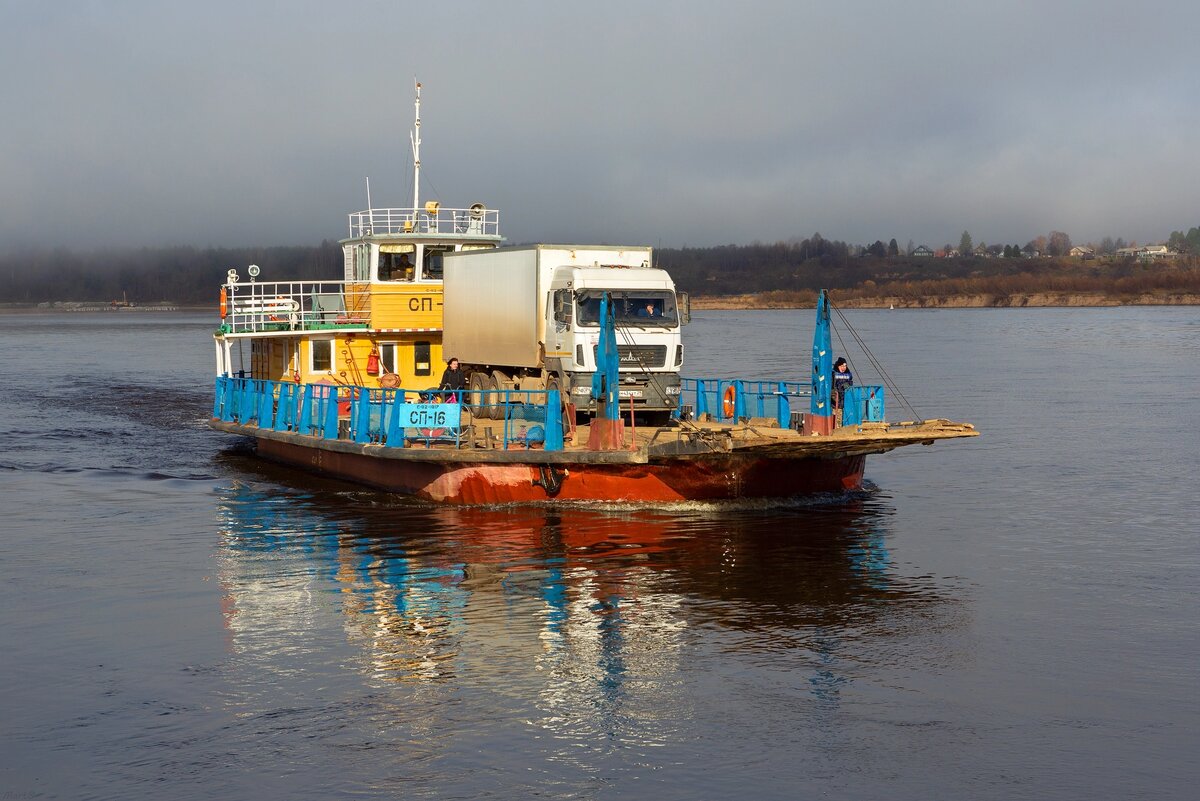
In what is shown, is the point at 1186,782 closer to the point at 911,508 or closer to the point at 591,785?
the point at 591,785

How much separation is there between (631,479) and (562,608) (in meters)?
4.88

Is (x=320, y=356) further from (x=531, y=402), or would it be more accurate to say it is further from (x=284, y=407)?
(x=531, y=402)

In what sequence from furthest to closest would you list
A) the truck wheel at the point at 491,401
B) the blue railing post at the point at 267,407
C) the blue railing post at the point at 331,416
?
1. the blue railing post at the point at 267,407
2. the blue railing post at the point at 331,416
3. the truck wheel at the point at 491,401

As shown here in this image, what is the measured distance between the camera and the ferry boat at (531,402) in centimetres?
2047

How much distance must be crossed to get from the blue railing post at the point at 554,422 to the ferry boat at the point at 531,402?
0.11 ft

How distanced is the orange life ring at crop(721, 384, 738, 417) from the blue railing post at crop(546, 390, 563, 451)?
493cm

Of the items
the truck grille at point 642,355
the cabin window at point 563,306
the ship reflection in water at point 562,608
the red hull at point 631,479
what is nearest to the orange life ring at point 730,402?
the truck grille at point 642,355

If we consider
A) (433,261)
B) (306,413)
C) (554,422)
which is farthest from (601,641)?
(433,261)

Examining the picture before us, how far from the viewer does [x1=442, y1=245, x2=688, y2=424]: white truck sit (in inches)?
897

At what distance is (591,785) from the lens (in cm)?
1079

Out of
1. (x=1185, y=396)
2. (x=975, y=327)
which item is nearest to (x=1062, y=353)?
(x=1185, y=396)

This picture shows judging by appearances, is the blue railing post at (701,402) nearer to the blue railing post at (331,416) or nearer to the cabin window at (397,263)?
the cabin window at (397,263)

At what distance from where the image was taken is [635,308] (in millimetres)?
23156

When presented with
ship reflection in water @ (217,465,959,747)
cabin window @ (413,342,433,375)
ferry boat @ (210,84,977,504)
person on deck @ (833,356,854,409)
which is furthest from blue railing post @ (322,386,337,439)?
person on deck @ (833,356,854,409)
